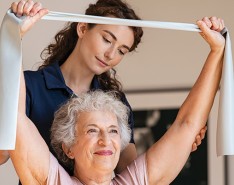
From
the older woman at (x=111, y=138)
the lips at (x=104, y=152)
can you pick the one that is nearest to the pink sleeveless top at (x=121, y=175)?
the older woman at (x=111, y=138)

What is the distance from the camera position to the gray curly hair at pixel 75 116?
2230mm

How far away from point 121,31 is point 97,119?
39 cm

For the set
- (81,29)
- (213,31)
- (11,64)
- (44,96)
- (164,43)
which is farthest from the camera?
(164,43)

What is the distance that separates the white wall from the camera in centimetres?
368

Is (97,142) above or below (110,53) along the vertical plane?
below

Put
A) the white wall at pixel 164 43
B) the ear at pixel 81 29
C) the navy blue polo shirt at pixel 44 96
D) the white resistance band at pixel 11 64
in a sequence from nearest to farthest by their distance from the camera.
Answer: the white resistance band at pixel 11 64 → the navy blue polo shirt at pixel 44 96 → the ear at pixel 81 29 → the white wall at pixel 164 43

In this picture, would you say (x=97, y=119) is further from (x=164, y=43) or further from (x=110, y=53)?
(x=164, y=43)

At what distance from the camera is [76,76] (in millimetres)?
2479

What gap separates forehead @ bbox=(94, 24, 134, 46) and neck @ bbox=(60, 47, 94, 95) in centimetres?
16

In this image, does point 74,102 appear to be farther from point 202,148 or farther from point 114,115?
point 202,148

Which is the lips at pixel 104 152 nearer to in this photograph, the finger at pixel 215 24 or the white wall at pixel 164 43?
the finger at pixel 215 24

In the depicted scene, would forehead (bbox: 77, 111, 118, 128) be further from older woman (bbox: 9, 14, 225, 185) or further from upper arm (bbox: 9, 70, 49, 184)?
upper arm (bbox: 9, 70, 49, 184)

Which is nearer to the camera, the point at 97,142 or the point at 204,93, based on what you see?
the point at 97,142

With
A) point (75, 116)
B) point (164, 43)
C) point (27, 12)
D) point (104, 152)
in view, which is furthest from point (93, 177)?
point (164, 43)
